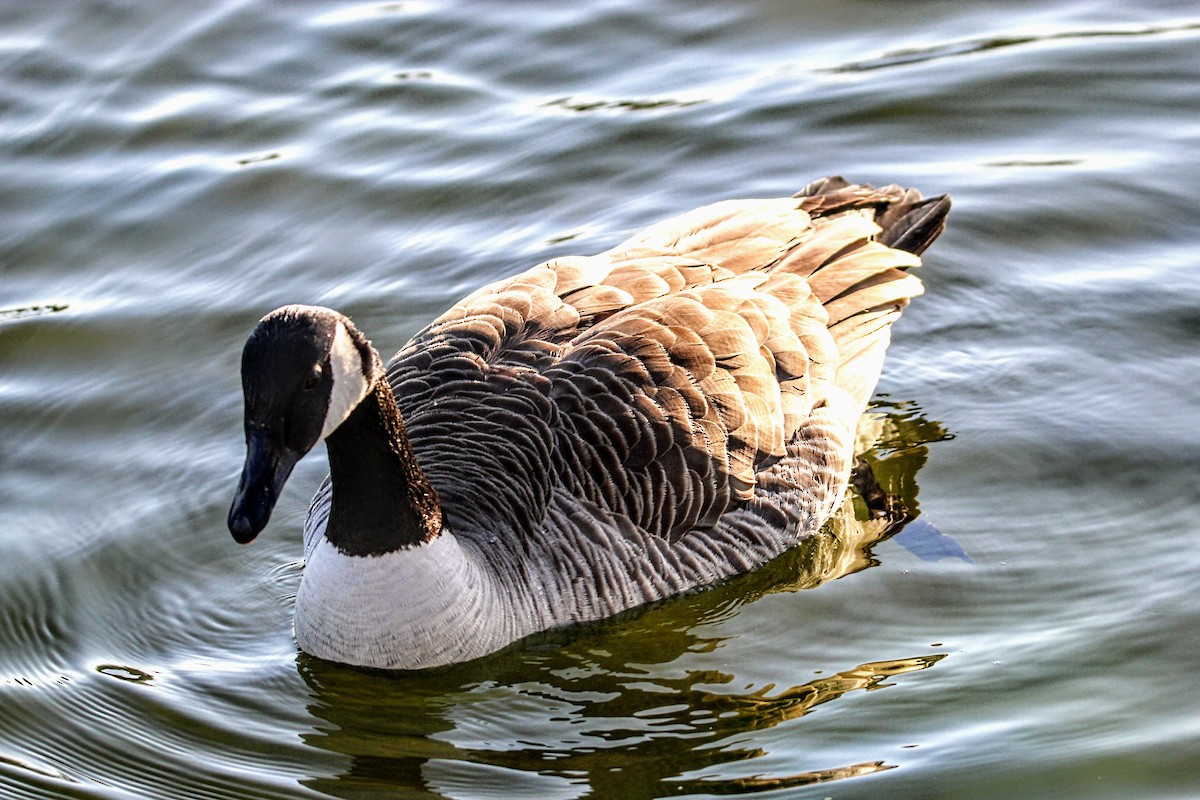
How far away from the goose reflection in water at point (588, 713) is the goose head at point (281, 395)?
4.84 ft

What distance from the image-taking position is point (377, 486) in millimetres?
7734

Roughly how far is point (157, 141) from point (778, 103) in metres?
5.30

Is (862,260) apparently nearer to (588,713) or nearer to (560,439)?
(560,439)

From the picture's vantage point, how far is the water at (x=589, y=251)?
25.3 ft

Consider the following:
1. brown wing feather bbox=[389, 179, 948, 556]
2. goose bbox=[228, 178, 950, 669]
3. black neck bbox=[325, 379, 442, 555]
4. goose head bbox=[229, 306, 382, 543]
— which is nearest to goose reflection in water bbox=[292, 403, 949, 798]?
goose bbox=[228, 178, 950, 669]

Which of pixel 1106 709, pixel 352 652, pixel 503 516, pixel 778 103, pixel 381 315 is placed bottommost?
pixel 1106 709

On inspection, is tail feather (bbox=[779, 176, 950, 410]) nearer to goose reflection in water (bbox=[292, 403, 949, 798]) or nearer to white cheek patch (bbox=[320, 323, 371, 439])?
goose reflection in water (bbox=[292, 403, 949, 798])

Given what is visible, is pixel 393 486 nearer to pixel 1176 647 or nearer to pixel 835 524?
pixel 835 524

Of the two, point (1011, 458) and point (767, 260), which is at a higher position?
point (767, 260)

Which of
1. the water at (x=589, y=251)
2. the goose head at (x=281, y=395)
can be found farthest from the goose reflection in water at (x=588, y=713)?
the goose head at (x=281, y=395)

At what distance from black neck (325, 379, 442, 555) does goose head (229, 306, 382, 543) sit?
0.37 meters

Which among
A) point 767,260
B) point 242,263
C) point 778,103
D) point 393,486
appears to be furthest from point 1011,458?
point 242,263

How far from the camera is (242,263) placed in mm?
12352

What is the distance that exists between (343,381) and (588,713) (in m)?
2.04
